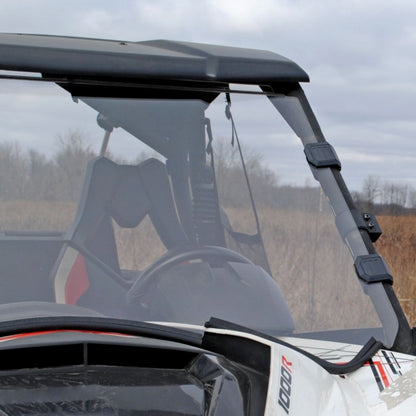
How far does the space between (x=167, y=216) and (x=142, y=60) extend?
0.39 m

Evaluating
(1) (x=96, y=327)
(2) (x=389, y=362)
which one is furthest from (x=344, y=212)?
(1) (x=96, y=327)

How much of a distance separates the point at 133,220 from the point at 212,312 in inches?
11.1

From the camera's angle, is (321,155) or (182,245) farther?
(321,155)

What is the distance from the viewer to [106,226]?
1.67m

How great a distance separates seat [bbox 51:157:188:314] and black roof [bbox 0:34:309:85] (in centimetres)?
22

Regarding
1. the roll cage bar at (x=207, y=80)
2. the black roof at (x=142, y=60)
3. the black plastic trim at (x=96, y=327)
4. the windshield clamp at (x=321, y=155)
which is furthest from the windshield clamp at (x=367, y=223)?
the black plastic trim at (x=96, y=327)

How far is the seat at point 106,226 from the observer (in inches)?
63.2

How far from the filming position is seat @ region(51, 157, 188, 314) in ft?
5.27

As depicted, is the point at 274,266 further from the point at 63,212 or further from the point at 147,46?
the point at 147,46

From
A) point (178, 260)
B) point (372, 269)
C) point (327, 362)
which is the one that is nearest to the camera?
point (327, 362)

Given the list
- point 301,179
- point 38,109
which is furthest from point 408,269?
point 38,109

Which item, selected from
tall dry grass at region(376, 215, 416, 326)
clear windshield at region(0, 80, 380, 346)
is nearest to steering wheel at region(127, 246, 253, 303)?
clear windshield at region(0, 80, 380, 346)

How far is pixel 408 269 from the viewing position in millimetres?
7211

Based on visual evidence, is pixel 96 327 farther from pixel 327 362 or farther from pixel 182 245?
pixel 327 362
